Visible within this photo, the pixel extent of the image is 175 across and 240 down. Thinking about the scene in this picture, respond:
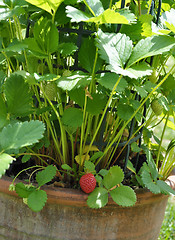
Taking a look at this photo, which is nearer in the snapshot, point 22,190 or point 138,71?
point 138,71

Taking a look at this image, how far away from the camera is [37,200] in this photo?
0.86 m

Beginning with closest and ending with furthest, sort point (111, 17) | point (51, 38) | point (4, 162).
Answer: point (4, 162) → point (111, 17) → point (51, 38)

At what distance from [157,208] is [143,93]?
37 centimetres

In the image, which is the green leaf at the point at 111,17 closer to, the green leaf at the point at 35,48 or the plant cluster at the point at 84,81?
the plant cluster at the point at 84,81

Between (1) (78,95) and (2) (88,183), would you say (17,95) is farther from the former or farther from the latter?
(2) (88,183)

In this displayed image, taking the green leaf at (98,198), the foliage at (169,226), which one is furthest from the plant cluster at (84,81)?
the foliage at (169,226)

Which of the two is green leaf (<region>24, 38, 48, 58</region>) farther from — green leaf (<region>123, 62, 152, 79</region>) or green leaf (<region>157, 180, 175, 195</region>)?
green leaf (<region>157, 180, 175, 195</region>)

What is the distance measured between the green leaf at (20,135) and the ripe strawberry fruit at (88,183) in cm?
27

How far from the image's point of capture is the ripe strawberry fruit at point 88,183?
91cm

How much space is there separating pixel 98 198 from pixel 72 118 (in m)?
0.20

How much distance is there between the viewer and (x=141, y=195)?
966 millimetres

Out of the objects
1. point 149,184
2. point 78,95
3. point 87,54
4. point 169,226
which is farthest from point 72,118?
point 169,226

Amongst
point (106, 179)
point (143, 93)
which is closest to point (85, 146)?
point (106, 179)

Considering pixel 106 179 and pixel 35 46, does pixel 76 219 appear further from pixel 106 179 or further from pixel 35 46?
pixel 35 46
